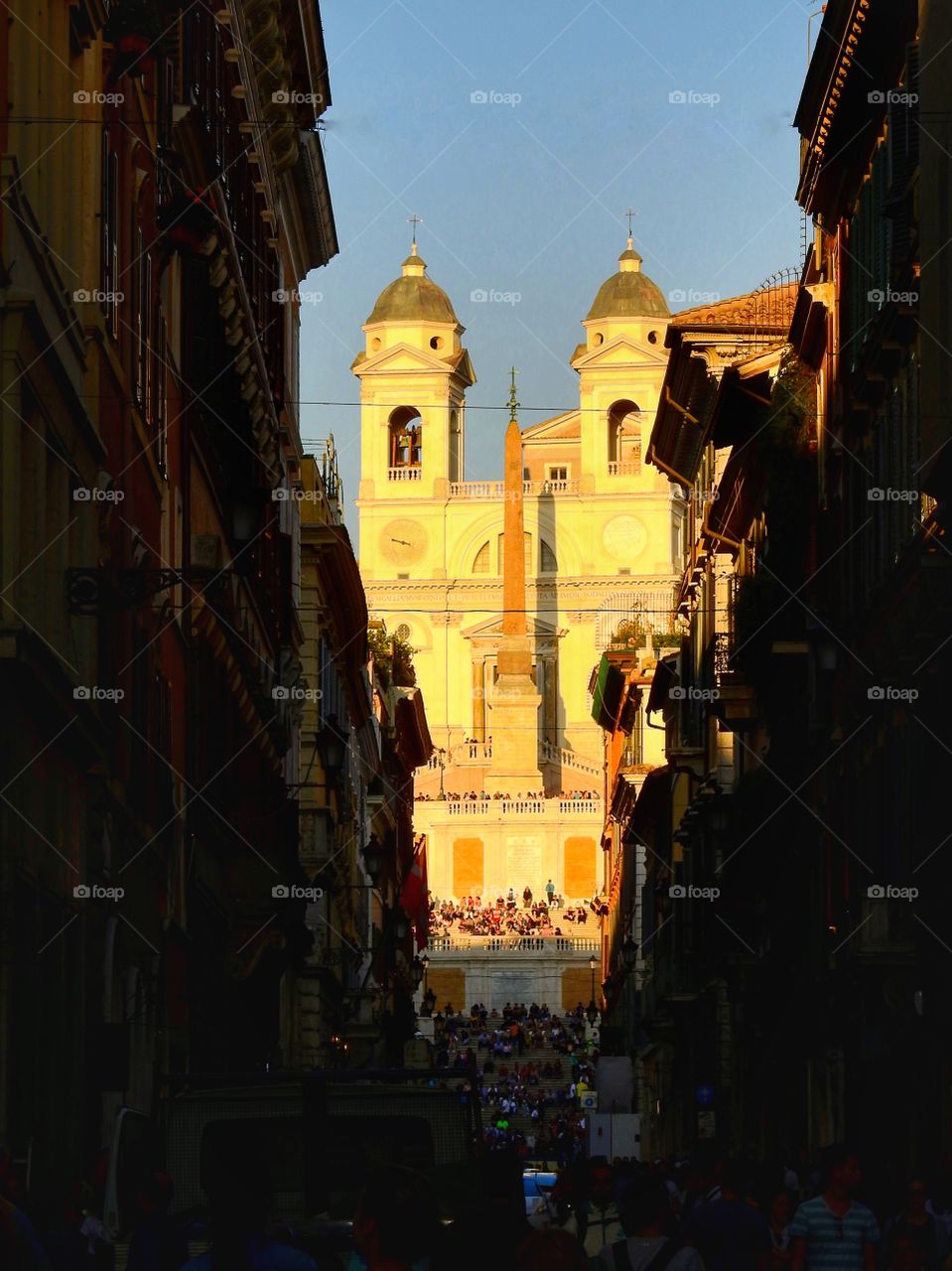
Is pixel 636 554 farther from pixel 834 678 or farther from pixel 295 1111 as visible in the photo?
pixel 295 1111

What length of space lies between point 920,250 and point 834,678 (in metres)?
8.62

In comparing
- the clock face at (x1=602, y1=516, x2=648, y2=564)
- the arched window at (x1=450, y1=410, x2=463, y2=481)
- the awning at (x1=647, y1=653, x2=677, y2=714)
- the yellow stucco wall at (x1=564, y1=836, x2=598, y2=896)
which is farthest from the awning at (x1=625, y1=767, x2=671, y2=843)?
the arched window at (x1=450, y1=410, x2=463, y2=481)

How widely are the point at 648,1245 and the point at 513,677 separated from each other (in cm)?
13726

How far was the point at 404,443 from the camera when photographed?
539 ft

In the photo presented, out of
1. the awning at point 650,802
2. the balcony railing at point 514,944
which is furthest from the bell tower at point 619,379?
the awning at point 650,802

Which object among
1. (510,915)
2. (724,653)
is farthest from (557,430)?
(724,653)

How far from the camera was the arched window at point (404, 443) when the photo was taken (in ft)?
529

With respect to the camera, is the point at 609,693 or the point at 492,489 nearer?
the point at 609,693

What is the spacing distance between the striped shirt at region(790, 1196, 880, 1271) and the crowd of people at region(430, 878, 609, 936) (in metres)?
86.2

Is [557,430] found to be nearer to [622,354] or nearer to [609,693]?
[622,354]

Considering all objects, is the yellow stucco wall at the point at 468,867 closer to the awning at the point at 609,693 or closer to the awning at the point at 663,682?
the awning at the point at 609,693

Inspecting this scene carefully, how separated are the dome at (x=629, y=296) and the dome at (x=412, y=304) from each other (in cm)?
795

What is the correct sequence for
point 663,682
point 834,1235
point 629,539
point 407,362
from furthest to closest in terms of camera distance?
point 407,362, point 629,539, point 663,682, point 834,1235

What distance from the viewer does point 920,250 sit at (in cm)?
2364
